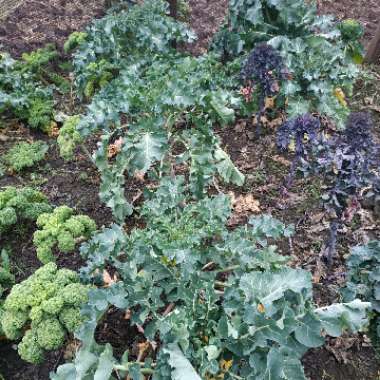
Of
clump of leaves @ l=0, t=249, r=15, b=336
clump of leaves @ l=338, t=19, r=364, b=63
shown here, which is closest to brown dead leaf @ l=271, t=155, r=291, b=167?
clump of leaves @ l=338, t=19, r=364, b=63

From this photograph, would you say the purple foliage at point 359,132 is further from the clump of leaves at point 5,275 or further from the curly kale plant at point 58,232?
the clump of leaves at point 5,275

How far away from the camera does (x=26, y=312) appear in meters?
3.02

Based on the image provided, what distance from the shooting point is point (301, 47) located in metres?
4.85

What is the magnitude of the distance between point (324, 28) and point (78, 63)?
265cm

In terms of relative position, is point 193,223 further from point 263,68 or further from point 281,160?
point 281,160

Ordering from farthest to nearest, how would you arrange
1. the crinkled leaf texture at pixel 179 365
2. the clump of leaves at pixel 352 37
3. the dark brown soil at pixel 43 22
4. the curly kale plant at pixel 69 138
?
1. the dark brown soil at pixel 43 22
2. the clump of leaves at pixel 352 37
3. the curly kale plant at pixel 69 138
4. the crinkled leaf texture at pixel 179 365

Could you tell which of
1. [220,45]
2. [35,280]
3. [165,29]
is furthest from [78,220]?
[220,45]

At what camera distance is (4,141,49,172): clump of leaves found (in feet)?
15.4

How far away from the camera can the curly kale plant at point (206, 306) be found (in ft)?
8.21

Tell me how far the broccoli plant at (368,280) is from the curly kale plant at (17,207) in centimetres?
237

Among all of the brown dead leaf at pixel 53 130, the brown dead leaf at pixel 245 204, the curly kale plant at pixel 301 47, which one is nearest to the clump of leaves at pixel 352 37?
the curly kale plant at pixel 301 47

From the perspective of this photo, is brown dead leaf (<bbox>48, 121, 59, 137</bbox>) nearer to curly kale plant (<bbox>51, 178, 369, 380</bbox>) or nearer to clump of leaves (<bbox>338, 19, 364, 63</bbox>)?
curly kale plant (<bbox>51, 178, 369, 380</bbox>)

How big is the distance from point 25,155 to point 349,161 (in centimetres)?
316

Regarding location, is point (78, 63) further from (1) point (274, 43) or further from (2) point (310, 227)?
(2) point (310, 227)
